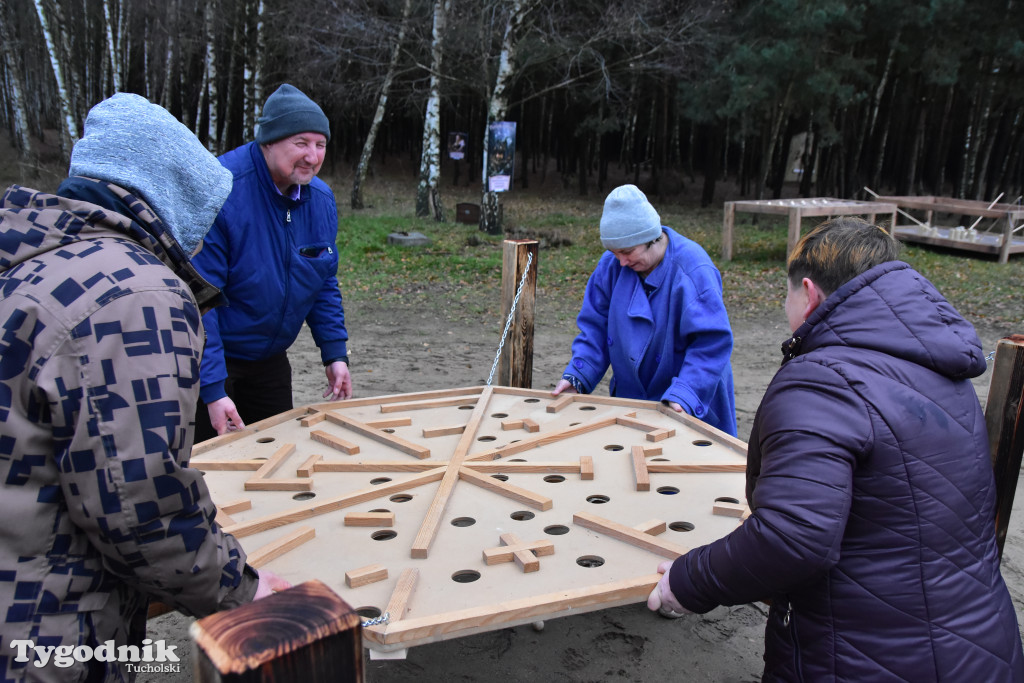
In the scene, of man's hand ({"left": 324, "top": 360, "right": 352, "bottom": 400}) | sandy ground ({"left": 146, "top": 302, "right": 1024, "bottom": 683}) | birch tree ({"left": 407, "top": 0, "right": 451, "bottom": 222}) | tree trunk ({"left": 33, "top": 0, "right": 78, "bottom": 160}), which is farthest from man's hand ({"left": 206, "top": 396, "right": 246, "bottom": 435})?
tree trunk ({"left": 33, "top": 0, "right": 78, "bottom": 160})

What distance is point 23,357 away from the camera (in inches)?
51.9

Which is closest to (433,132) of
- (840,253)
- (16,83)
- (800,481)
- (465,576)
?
(16,83)

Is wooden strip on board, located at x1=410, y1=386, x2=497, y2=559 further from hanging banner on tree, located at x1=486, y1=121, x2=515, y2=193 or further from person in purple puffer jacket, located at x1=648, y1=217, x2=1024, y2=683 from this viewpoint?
hanging banner on tree, located at x1=486, y1=121, x2=515, y2=193

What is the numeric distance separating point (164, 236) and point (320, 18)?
17.0 m

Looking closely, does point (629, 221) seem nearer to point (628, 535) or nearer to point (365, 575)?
point (628, 535)

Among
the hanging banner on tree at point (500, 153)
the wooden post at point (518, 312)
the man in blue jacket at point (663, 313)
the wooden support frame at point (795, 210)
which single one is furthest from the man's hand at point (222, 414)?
the hanging banner on tree at point (500, 153)

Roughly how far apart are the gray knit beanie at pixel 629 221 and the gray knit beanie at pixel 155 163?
1.87m

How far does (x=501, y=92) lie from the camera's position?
1473cm

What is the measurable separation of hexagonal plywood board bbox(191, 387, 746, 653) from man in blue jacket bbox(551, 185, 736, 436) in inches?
7.5

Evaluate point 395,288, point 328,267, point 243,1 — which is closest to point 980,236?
point 395,288

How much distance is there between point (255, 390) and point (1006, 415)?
3.10 meters

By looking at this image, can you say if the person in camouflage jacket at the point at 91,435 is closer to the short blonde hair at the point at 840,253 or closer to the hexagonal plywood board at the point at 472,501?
the hexagonal plywood board at the point at 472,501

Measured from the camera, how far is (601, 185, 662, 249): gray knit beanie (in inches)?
125

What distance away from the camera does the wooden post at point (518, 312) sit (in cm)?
434
